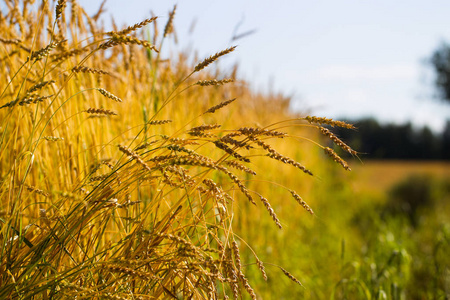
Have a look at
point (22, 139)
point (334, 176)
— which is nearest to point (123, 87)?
point (22, 139)

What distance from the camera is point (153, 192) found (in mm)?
1777

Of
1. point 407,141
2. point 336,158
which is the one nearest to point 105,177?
point 336,158

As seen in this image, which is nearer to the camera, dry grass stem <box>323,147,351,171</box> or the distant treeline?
dry grass stem <box>323,147,351,171</box>

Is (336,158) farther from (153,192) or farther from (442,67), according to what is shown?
(442,67)

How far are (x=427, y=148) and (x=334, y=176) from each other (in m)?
18.5

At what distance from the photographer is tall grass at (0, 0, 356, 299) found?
1.07 metres

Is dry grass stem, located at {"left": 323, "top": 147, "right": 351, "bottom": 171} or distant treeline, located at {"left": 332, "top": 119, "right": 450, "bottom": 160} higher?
dry grass stem, located at {"left": 323, "top": 147, "right": 351, "bottom": 171}

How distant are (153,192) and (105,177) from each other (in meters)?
0.62

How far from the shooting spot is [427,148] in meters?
23.4

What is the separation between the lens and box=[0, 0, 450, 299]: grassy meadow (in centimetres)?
109

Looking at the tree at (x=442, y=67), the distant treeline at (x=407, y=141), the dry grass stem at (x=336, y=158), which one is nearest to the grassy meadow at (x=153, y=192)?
the dry grass stem at (x=336, y=158)

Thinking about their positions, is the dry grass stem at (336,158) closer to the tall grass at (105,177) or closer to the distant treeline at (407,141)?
the tall grass at (105,177)

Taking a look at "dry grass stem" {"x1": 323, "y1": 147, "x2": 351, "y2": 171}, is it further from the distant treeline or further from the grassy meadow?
the distant treeline

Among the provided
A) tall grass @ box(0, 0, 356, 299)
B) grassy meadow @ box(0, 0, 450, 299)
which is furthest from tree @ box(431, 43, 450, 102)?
tall grass @ box(0, 0, 356, 299)
